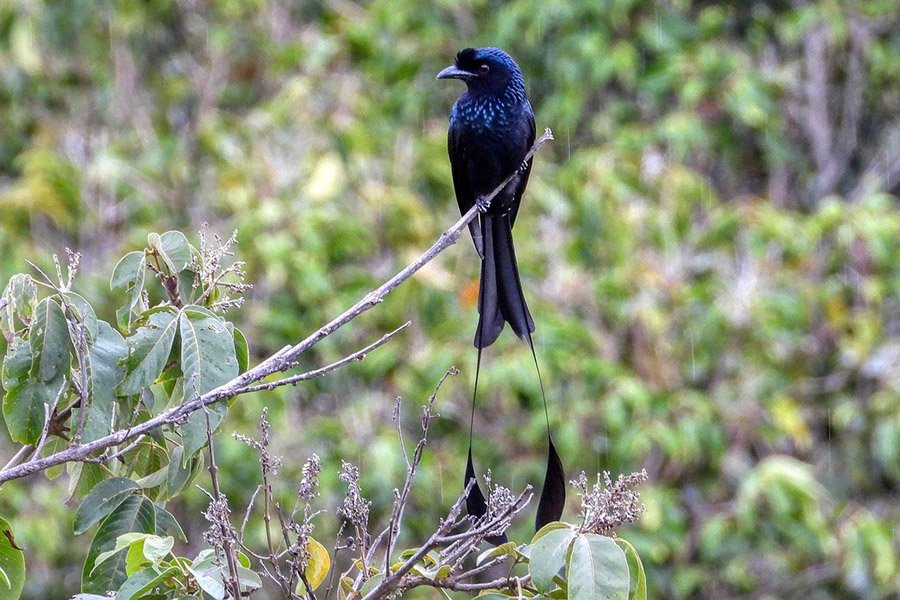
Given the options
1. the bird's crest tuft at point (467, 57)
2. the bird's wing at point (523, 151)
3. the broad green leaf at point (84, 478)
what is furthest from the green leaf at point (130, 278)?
the bird's crest tuft at point (467, 57)

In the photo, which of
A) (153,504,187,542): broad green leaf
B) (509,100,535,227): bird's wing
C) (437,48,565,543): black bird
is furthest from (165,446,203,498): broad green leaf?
(509,100,535,227): bird's wing

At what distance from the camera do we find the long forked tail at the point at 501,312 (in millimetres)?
1716

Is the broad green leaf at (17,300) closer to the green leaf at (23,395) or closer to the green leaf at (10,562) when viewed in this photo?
the green leaf at (23,395)

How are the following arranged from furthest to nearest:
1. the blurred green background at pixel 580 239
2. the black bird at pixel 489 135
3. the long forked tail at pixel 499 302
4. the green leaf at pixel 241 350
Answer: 1. the blurred green background at pixel 580 239
2. the black bird at pixel 489 135
3. the long forked tail at pixel 499 302
4. the green leaf at pixel 241 350

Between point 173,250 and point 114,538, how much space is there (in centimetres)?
43

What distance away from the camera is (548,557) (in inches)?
54.4

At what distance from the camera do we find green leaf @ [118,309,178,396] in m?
1.59

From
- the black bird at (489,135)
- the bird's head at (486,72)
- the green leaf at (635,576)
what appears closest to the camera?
the green leaf at (635,576)

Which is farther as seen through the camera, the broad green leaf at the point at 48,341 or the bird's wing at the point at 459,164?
the bird's wing at the point at 459,164

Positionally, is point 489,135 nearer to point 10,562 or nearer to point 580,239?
point 580,239

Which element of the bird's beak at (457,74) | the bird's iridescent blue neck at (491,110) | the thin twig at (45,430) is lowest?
the thin twig at (45,430)

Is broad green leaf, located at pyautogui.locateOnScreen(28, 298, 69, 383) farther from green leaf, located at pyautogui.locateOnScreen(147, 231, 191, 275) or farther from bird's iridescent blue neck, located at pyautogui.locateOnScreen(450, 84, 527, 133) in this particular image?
bird's iridescent blue neck, located at pyautogui.locateOnScreen(450, 84, 527, 133)

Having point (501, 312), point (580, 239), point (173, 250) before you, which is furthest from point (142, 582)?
point (580, 239)

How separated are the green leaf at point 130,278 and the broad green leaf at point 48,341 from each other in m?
0.16
